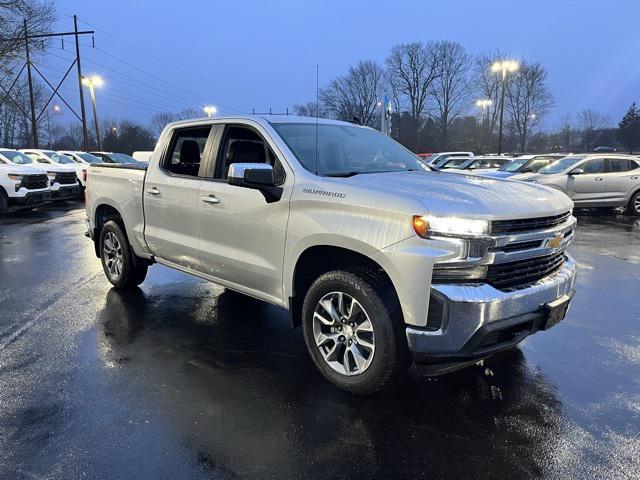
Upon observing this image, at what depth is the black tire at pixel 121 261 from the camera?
6129mm

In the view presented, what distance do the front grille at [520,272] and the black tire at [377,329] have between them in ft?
2.13

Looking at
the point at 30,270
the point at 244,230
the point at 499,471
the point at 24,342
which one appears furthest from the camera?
the point at 30,270

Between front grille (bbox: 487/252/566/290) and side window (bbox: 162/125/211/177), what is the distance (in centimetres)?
304

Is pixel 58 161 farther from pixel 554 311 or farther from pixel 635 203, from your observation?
pixel 554 311

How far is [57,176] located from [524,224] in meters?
18.5

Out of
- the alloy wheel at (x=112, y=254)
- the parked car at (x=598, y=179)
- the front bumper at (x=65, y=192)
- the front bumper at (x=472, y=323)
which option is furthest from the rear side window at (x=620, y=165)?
the front bumper at (x=65, y=192)

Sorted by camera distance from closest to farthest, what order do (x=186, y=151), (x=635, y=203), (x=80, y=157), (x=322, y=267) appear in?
(x=322, y=267)
(x=186, y=151)
(x=635, y=203)
(x=80, y=157)

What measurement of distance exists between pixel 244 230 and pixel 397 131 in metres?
71.3

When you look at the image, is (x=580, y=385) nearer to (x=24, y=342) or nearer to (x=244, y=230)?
(x=244, y=230)

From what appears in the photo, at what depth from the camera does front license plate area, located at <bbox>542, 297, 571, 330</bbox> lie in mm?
3420

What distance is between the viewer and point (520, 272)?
11.1 feet

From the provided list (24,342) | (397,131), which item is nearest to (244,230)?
(24,342)

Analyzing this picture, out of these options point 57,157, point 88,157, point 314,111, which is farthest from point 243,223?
point 314,111

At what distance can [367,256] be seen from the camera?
339 cm
